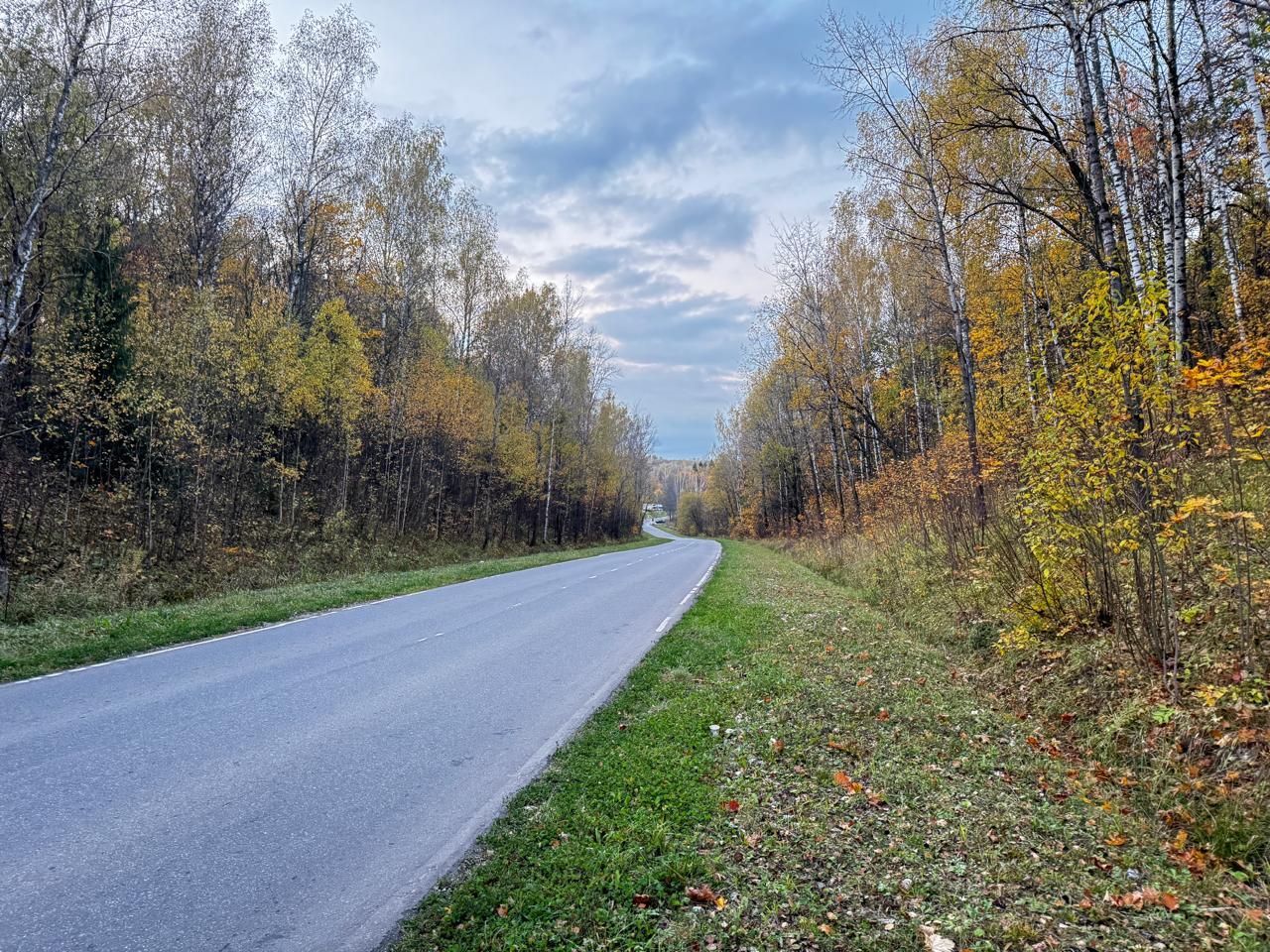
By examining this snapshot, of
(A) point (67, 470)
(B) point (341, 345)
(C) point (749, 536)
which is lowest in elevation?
(C) point (749, 536)

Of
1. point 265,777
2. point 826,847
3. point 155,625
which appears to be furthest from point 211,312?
point 826,847

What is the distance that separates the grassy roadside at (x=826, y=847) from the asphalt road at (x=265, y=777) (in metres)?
0.49

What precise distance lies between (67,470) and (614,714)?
49.8 feet

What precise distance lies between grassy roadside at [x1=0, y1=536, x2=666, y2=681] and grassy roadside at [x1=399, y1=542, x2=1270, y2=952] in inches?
277

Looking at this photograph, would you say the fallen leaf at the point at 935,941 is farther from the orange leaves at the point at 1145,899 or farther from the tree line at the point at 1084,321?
the tree line at the point at 1084,321

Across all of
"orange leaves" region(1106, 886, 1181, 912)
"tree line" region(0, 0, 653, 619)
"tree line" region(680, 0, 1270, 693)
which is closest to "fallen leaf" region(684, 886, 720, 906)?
"orange leaves" region(1106, 886, 1181, 912)

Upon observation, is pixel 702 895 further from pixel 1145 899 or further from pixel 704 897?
pixel 1145 899

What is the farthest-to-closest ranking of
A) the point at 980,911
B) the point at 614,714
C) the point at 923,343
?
the point at 923,343
the point at 614,714
the point at 980,911

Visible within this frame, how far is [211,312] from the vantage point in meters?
14.2

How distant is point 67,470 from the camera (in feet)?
43.2

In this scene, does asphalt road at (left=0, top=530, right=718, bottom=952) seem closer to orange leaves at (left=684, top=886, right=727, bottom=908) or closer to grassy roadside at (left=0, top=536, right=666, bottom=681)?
grassy roadside at (left=0, top=536, right=666, bottom=681)

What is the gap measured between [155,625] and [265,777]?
6.78 meters

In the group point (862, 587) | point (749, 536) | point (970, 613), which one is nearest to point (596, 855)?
point (970, 613)

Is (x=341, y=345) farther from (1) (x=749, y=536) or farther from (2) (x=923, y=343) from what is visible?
(1) (x=749, y=536)
